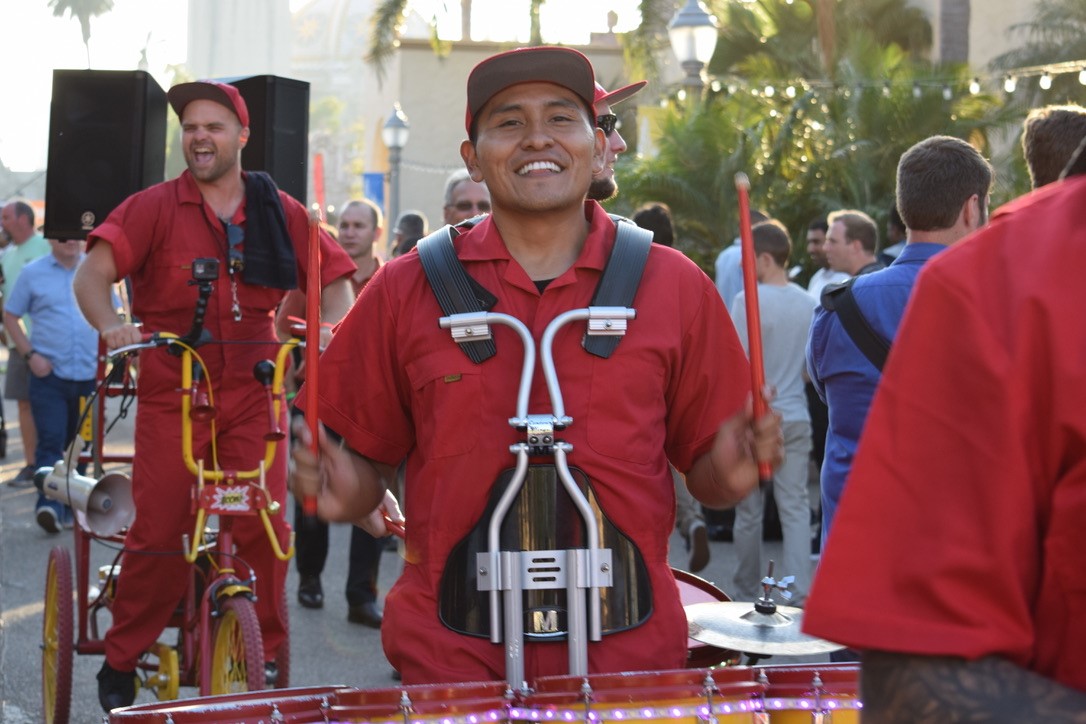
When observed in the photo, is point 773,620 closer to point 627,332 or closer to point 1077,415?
point 627,332

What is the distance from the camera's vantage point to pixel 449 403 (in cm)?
328

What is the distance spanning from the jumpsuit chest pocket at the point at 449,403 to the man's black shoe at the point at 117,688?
3.31m

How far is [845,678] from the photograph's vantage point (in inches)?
109

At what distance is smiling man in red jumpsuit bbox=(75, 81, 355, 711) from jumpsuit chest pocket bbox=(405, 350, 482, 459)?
9.59 ft

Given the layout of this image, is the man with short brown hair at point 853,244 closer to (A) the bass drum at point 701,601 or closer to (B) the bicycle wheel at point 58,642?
(B) the bicycle wheel at point 58,642

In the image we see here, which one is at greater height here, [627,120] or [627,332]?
[627,120]

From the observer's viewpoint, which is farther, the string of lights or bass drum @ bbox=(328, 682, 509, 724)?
the string of lights

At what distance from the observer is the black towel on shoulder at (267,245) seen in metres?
6.23

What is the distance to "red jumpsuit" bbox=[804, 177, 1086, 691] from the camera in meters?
1.60

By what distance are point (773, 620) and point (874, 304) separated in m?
1.06

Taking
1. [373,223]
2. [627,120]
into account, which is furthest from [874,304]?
[627,120]

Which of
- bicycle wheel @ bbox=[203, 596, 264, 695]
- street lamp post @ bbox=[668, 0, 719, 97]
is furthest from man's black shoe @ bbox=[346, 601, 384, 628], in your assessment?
street lamp post @ bbox=[668, 0, 719, 97]

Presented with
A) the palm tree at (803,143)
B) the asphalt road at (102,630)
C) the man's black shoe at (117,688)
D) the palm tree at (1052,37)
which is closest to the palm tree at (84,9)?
the palm tree at (1052,37)

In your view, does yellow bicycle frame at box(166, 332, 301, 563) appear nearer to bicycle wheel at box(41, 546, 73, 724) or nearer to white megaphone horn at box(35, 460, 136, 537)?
white megaphone horn at box(35, 460, 136, 537)
